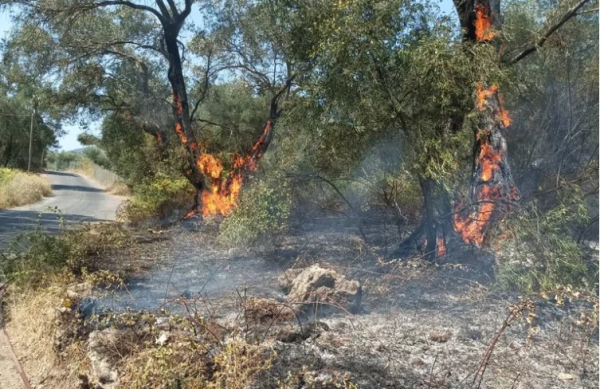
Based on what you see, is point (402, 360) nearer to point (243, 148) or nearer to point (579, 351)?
point (579, 351)

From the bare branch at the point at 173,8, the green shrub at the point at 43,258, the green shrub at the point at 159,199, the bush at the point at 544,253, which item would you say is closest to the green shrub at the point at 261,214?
the green shrub at the point at 43,258

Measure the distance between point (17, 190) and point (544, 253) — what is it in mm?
22588

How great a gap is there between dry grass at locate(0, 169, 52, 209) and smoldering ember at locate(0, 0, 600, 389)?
10920mm

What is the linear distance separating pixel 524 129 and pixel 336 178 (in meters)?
3.59

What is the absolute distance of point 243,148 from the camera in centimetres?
1777

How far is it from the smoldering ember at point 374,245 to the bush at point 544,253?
27 mm

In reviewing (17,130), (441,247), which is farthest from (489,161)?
(17,130)

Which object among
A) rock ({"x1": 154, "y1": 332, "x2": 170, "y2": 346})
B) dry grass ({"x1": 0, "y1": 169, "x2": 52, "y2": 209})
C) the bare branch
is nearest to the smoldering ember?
rock ({"x1": 154, "y1": 332, "x2": 170, "y2": 346})

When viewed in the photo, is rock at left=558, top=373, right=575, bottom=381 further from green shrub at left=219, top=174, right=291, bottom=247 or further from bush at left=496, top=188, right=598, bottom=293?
green shrub at left=219, top=174, right=291, bottom=247

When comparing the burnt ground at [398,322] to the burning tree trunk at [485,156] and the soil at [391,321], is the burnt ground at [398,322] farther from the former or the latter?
the burning tree trunk at [485,156]

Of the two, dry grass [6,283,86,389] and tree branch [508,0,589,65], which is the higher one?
tree branch [508,0,589,65]

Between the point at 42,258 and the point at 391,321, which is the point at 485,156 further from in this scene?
the point at 42,258

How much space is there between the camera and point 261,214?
8500mm

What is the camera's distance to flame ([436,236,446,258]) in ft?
23.9
